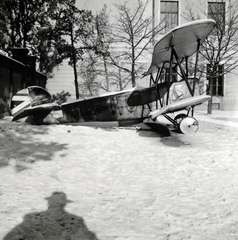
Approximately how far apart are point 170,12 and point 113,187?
1705cm

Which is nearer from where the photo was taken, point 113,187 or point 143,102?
point 113,187

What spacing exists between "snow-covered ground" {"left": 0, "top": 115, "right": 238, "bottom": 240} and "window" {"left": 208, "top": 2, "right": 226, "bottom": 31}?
10.3 metres

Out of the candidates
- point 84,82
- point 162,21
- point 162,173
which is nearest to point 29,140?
point 162,173

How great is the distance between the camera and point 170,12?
59.0 feet

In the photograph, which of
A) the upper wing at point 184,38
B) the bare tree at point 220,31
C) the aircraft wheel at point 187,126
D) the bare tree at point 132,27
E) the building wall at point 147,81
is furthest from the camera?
the building wall at point 147,81

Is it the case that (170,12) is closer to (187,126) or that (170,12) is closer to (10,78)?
(10,78)

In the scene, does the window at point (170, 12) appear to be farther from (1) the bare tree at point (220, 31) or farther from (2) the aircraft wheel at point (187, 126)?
(2) the aircraft wheel at point (187, 126)

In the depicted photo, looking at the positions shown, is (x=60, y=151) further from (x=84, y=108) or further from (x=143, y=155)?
(x=84, y=108)

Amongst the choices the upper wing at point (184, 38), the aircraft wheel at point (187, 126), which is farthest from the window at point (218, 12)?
the aircraft wheel at point (187, 126)

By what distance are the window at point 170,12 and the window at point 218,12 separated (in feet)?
9.26

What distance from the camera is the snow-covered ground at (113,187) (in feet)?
7.55

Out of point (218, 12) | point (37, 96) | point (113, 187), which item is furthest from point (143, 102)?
point (218, 12)

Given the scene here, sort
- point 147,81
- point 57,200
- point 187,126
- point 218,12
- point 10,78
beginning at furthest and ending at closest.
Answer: point 147,81, point 218,12, point 10,78, point 187,126, point 57,200

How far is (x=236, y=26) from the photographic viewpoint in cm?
1537
